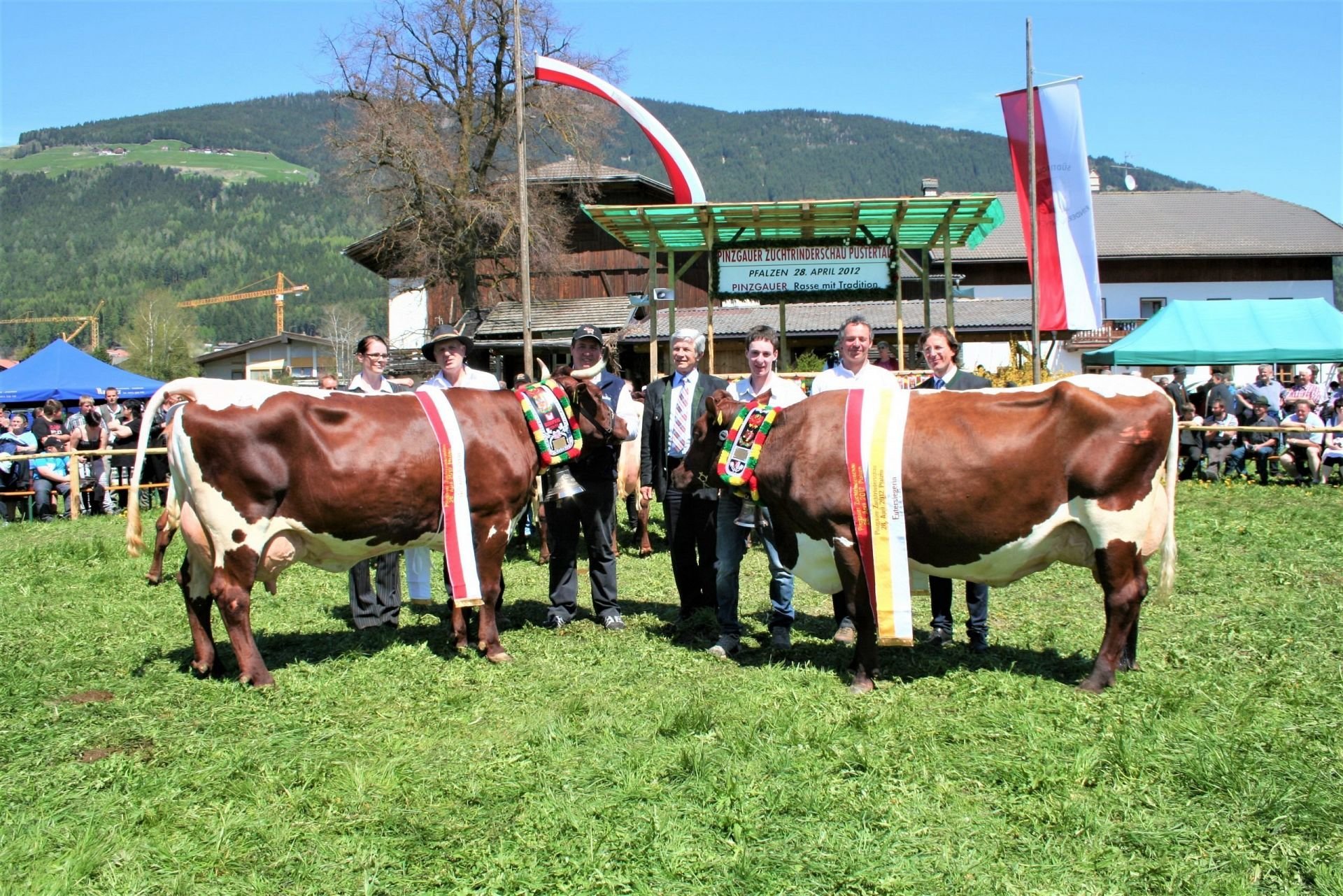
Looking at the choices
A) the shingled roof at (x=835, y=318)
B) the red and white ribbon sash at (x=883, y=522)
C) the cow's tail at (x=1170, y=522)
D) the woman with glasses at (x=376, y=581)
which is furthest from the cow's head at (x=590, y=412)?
the shingled roof at (x=835, y=318)

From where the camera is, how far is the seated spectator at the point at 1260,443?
15.3m

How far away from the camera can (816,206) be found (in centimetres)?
1239

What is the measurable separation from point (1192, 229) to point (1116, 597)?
164 ft

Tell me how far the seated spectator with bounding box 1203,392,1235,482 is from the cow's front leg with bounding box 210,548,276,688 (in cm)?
1399

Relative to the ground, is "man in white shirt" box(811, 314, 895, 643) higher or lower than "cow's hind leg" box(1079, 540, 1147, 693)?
higher

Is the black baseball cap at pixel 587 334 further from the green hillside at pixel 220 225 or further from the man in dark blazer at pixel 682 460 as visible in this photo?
the green hillside at pixel 220 225

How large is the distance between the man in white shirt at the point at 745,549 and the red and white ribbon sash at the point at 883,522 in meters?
0.81

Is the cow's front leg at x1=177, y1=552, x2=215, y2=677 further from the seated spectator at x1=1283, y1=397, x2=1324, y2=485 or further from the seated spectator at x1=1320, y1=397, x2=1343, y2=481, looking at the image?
the seated spectator at x1=1320, y1=397, x2=1343, y2=481

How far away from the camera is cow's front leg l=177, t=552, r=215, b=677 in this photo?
243 inches

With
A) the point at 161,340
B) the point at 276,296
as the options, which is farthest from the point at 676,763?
the point at 276,296

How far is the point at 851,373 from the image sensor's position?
677cm

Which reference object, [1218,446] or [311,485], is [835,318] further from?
[311,485]

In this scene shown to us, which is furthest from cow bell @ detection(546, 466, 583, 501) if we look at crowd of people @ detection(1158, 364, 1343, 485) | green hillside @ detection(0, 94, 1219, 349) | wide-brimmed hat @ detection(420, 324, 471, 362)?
green hillside @ detection(0, 94, 1219, 349)

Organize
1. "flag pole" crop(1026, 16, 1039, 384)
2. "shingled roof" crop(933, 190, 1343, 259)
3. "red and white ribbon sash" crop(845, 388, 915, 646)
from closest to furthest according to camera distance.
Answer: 1. "red and white ribbon sash" crop(845, 388, 915, 646)
2. "flag pole" crop(1026, 16, 1039, 384)
3. "shingled roof" crop(933, 190, 1343, 259)
